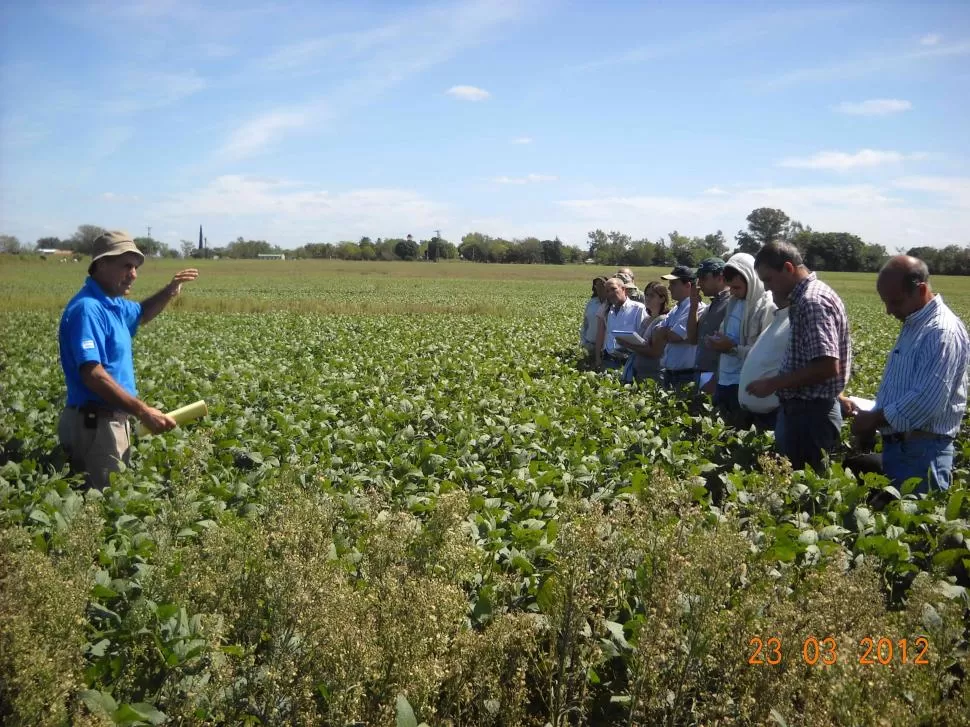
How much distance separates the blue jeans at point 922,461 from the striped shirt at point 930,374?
13cm

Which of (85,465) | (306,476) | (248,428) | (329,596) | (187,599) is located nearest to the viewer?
(329,596)

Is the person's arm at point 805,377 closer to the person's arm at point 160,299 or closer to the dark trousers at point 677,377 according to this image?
the dark trousers at point 677,377

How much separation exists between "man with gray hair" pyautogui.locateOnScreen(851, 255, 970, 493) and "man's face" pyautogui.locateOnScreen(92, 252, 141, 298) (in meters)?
4.51

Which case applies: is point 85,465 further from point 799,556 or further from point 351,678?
point 799,556

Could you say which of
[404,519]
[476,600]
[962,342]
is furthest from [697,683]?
[962,342]

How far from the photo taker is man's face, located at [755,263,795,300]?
4906 mm

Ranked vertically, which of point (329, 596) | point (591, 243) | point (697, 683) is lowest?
point (697, 683)

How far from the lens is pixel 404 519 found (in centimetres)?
303

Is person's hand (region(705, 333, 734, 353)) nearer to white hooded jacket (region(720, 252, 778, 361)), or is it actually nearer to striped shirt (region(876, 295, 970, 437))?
white hooded jacket (region(720, 252, 778, 361))

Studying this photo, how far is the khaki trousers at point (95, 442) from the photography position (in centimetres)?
461

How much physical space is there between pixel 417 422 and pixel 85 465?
3.27m

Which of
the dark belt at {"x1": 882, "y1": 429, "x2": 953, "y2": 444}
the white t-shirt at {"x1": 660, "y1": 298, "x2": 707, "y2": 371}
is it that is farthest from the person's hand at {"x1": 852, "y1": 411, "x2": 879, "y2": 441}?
the white t-shirt at {"x1": 660, "y1": 298, "x2": 707, "y2": 371}

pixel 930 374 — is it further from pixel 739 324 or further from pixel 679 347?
pixel 679 347
